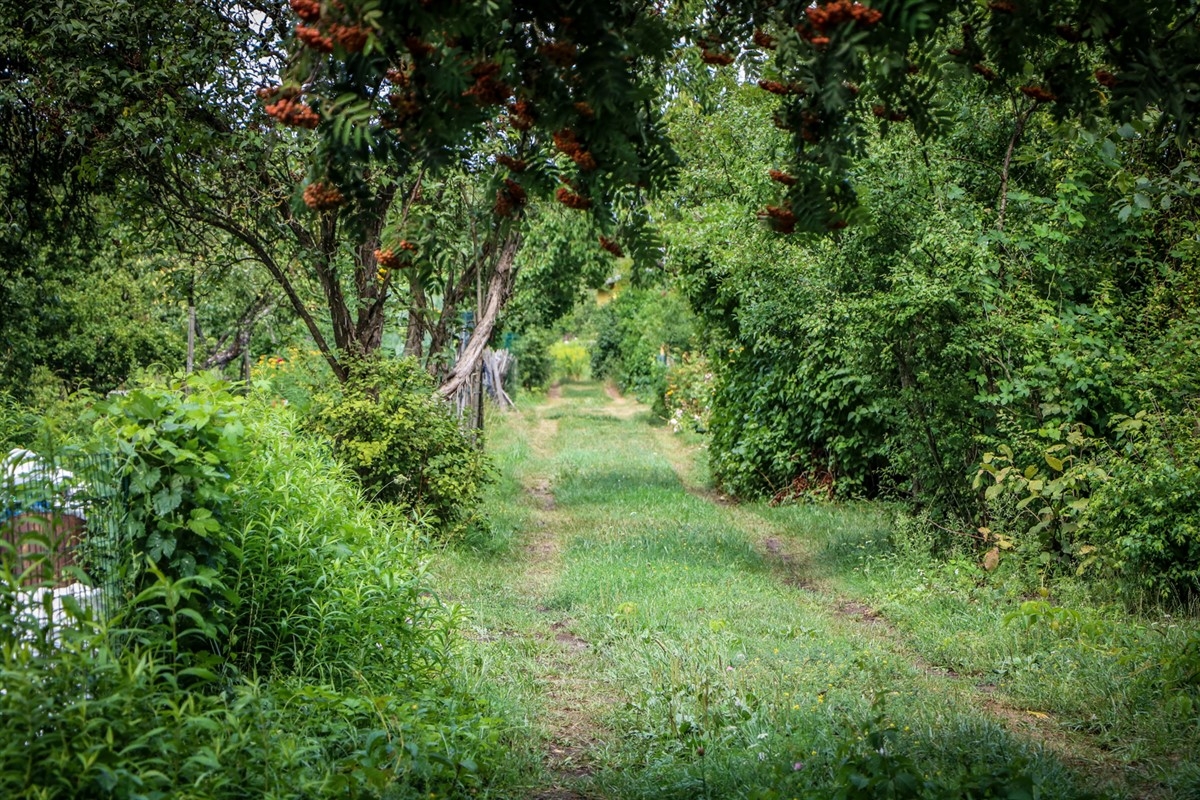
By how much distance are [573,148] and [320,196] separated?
2.88ft

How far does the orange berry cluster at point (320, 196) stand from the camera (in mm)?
3506

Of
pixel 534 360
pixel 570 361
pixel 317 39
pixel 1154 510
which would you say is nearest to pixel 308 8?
pixel 317 39

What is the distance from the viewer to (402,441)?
9.77 metres

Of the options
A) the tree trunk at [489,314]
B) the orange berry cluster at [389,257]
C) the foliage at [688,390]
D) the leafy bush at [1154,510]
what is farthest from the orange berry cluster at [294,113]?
the foliage at [688,390]

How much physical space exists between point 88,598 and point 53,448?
619mm

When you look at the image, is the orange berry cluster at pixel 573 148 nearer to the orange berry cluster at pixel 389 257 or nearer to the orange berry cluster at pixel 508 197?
the orange berry cluster at pixel 508 197

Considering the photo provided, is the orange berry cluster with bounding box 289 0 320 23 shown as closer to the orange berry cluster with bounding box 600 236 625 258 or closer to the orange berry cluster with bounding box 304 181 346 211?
the orange berry cluster with bounding box 304 181 346 211

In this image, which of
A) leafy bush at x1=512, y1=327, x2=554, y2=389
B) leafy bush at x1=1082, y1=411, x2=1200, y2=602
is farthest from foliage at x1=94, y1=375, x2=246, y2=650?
leafy bush at x1=512, y1=327, x2=554, y2=389

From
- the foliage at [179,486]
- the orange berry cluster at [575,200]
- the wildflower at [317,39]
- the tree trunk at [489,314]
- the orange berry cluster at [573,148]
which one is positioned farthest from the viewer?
the tree trunk at [489,314]

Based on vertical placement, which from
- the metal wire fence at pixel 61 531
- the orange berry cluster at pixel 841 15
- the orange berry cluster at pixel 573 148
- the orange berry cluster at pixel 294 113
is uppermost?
the orange berry cluster at pixel 841 15

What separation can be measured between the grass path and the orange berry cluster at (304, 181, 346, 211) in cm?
273

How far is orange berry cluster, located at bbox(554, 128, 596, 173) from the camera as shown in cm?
347

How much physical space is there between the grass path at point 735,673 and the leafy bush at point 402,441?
2.19 ft

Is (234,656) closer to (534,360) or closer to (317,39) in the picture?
(317,39)
